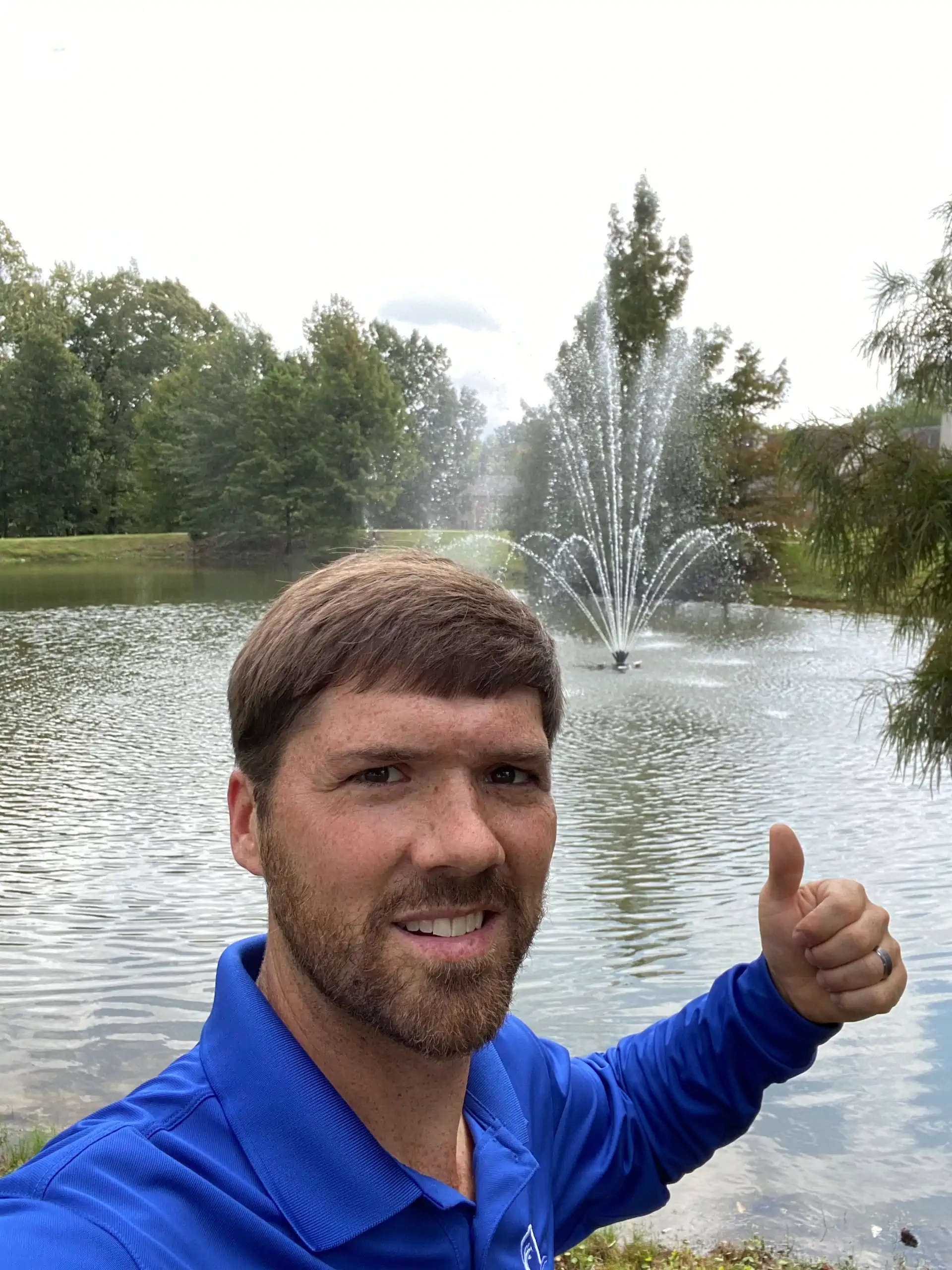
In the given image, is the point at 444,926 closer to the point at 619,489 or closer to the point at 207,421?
the point at 619,489

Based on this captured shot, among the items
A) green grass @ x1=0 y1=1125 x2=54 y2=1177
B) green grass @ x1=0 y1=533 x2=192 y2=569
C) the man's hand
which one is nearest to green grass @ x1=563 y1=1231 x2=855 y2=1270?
green grass @ x1=0 y1=1125 x2=54 y2=1177

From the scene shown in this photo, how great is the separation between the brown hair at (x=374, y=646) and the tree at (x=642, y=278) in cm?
2886

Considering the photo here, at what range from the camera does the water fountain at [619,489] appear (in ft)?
78.6

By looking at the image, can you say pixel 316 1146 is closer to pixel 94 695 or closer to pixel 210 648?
pixel 94 695

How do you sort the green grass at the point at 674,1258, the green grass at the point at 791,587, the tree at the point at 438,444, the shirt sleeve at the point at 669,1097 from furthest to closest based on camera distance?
the tree at the point at 438,444 → the green grass at the point at 791,587 → the green grass at the point at 674,1258 → the shirt sleeve at the point at 669,1097

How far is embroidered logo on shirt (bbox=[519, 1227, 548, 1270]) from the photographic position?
1235mm

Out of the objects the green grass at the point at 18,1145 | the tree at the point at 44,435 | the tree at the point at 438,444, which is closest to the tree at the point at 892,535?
the green grass at the point at 18,1145

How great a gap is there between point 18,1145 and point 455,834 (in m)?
3.05

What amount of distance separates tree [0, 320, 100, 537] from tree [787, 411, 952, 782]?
4039cm

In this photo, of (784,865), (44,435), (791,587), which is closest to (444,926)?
(784,865)

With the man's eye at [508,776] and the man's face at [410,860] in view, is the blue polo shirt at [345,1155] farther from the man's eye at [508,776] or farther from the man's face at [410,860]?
the man's eye at [508,776]

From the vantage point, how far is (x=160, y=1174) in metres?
0.97

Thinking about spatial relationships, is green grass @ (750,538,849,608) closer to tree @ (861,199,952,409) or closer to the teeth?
tree @ (861,199,952,409)

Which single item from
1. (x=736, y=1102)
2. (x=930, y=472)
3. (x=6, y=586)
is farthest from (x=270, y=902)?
(x=6, y=586)
